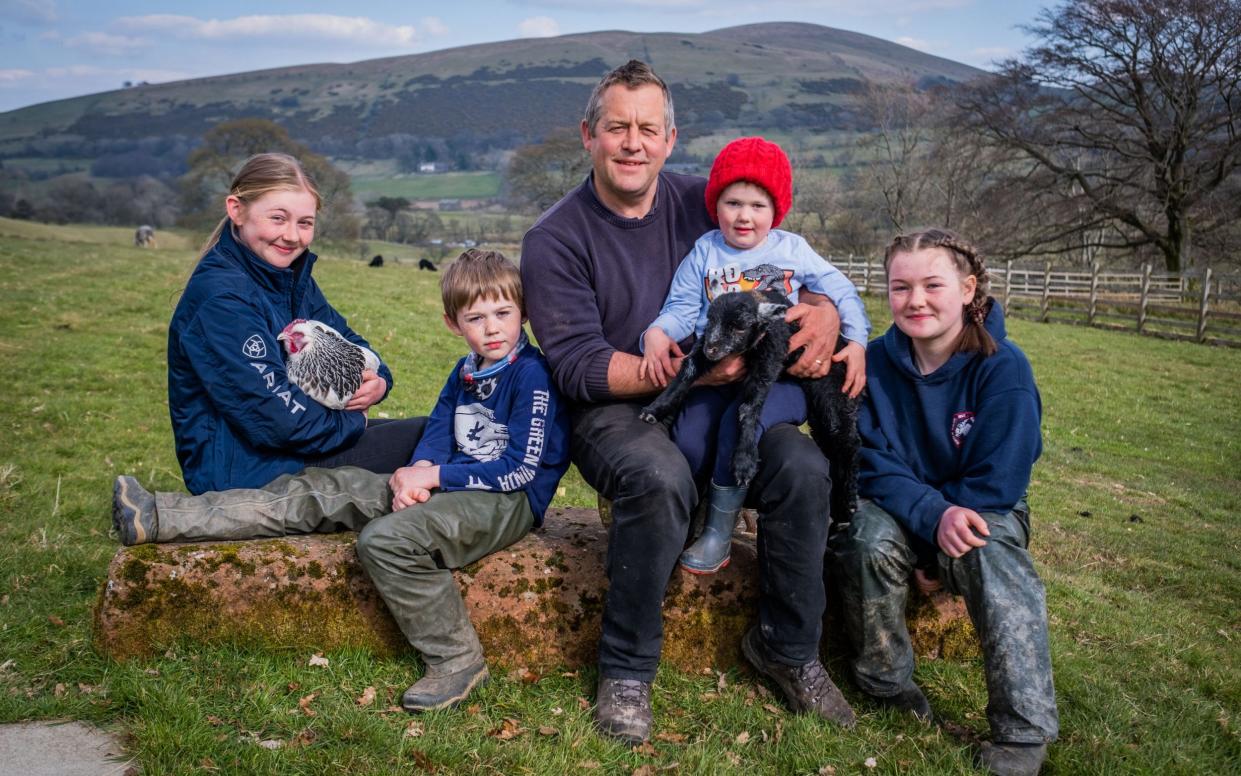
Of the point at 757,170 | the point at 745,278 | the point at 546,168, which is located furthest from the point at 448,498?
the point at 546,168

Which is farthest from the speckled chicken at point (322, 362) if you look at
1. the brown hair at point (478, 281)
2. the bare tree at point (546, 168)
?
the bare tree at point (546, 168)

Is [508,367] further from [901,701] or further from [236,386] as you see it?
[901,701]

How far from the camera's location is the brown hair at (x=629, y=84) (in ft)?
13.4

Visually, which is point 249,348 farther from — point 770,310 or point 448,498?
point 770,310

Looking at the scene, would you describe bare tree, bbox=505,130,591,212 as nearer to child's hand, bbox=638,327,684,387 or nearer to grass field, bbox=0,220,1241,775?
grass field, bbox=0,220,1241,775

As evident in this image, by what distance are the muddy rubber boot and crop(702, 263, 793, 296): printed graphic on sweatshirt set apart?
960mm

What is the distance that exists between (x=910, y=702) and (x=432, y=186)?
5029 inches

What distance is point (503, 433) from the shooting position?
391 centimetres

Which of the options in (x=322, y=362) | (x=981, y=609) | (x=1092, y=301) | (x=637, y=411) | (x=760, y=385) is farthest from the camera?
(x=1092, y=301)

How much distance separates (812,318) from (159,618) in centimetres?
320

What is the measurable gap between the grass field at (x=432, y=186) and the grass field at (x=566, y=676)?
104 metres

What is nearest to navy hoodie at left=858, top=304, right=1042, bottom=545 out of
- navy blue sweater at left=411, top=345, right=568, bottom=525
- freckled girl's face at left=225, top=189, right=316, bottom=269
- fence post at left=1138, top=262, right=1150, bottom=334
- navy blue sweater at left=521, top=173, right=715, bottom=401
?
navy blue sweater at left=521, top=173, right=715, bottom=401

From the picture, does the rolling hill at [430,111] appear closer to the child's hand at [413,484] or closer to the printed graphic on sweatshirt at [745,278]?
the printed graphic on sweatshirt at [745,278]

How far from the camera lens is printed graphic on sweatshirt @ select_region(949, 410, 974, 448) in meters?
3.73
